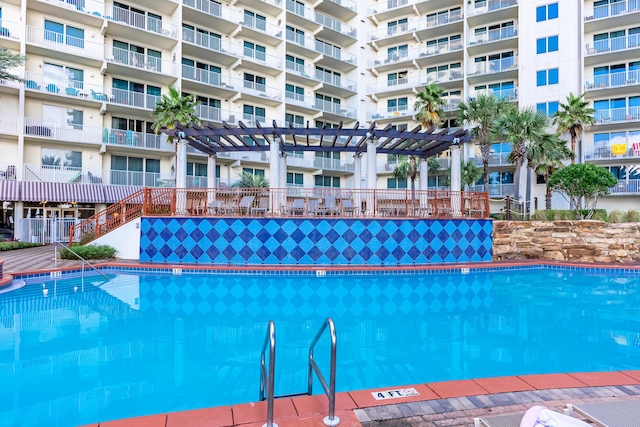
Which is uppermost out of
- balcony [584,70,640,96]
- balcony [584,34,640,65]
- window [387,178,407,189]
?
balcony [584,34,640,65]

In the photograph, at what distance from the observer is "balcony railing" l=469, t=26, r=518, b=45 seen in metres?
29.0

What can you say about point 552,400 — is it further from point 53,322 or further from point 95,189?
point 95,189

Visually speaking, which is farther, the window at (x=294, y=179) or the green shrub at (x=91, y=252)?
the window at (x=294, y=179)

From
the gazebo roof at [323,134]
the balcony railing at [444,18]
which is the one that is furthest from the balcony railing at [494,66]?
the gazebo roof at [323,134]

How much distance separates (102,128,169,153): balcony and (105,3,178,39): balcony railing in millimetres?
6721

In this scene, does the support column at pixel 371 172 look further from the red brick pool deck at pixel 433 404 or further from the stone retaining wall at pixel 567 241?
the red brick pool deck at pixel 433 404

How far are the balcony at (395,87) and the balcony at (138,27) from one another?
18.0m

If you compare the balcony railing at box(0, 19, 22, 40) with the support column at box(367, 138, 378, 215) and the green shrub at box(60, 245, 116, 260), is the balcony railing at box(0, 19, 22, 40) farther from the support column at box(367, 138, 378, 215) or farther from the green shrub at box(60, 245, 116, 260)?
the support column at box(367, 138, 378, 215)

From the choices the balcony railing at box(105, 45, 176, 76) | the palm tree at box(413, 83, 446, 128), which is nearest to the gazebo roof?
the palm tree at box(413, 83, 446, 128)

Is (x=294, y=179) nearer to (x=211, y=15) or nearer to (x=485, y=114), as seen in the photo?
(x=211, y=15)

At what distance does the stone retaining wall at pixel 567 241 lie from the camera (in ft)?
51.0

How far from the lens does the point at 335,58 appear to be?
3419 cm

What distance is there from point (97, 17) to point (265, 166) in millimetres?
14451

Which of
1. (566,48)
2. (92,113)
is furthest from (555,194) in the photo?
(92,113)
